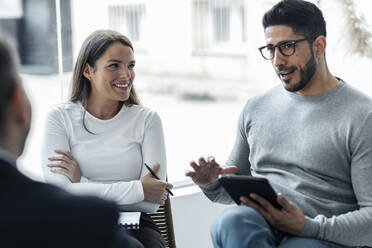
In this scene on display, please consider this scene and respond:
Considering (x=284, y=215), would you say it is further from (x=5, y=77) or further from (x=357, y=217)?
(x=5, y=77)

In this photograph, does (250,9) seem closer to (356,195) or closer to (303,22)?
(303,22)

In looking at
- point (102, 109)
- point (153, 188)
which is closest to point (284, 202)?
point (153, 188)

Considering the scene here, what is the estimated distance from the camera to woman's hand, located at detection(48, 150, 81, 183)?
2082 mm

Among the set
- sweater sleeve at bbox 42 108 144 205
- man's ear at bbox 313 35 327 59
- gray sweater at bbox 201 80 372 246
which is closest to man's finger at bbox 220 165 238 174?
gray sweater at bbox 201 80 372 246

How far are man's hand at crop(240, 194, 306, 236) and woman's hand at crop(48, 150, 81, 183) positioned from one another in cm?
73

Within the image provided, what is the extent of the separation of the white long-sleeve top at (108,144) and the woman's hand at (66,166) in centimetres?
4

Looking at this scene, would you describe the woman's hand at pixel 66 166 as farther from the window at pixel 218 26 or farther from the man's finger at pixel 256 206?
the window at pixel 218 26

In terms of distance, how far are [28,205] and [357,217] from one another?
1286mm

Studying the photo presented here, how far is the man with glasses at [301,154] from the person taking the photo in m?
1.78

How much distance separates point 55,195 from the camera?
87 cm

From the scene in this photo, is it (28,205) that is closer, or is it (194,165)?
(28,205)

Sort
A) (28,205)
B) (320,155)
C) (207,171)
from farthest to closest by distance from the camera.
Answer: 1. (207,171)
2. (320,155)
3. (28,205)

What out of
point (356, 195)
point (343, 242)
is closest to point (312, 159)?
point (356, 195)

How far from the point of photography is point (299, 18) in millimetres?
2066
